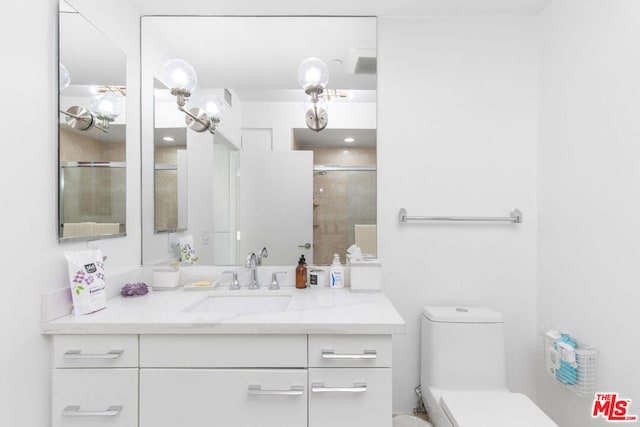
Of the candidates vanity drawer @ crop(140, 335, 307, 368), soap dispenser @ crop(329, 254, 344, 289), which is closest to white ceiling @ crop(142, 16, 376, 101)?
soap dispenser @ crop(329, 254, 344, 289)

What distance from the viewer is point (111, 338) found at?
1.22 meters

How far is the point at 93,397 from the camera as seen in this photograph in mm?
1211

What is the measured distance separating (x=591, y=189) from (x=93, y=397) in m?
2.17

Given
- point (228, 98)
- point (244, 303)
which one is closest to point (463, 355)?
point (244, 303)

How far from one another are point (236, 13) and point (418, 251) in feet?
5.41

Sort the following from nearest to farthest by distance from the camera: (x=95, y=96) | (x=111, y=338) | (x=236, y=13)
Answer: (x=111, y=338), (x=95, y=96), (x=236, y=13)

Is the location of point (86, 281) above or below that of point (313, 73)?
below

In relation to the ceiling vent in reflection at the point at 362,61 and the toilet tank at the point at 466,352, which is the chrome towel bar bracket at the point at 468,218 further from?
the ceiling vent in reflection at the point at 362,61

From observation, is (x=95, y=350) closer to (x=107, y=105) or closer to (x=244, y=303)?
(x=244, y=303)

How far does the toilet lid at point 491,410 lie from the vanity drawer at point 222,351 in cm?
68

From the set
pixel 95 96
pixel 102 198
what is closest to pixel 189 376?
pixel 102 198

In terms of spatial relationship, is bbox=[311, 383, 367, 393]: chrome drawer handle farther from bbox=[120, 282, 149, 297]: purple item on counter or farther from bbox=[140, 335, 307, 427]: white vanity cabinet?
bbox=[120, 282, 149, 297]: purple item on counter

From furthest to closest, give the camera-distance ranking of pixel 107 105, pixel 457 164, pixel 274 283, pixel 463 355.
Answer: pixel 457 164, pixel 274 283, pixel 463 355, pixel 107 105

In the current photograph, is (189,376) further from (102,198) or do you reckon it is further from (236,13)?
(236,13)
